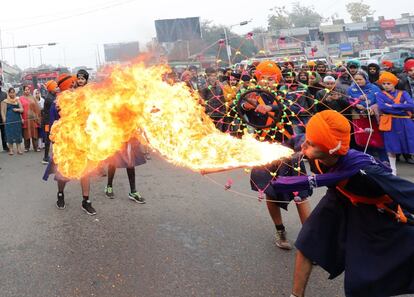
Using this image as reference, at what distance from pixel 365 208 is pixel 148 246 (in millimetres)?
2434

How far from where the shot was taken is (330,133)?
9.12 feet

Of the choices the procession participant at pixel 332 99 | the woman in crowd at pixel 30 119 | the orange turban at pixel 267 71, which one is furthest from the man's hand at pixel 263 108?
the woman in crowd at pixel 30 119

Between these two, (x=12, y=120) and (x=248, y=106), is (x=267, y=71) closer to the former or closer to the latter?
(x=248, y=106)

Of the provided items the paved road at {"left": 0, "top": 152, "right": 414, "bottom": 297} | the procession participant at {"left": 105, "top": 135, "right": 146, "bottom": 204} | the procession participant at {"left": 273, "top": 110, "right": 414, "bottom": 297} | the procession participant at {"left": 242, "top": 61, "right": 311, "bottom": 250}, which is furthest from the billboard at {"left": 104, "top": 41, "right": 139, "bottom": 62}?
the procession participant at {"left": 273, "top": 110, "right": 414, "bottom": 297}

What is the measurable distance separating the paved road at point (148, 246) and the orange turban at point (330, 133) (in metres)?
1.41

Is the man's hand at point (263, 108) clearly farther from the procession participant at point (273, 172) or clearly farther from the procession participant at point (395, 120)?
the procession participant at point (395, 120)

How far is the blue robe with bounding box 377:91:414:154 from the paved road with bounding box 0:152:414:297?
0.53 meters

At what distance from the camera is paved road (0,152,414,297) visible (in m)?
3.68

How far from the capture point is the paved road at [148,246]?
12.1ft

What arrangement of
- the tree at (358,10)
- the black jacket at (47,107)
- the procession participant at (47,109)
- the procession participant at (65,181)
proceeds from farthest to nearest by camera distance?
the tree at (358,10) < the black jacket at (47,107) < the procession participant at (47,109) < the procession participant at (65,181)

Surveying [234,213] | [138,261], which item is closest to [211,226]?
[234,213]

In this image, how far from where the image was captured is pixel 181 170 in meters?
8.12

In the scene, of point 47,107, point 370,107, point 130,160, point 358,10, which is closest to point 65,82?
point 130,160

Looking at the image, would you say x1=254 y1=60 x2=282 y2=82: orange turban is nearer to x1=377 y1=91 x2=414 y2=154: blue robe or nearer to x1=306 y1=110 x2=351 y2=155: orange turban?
x1=306 y1=110 x2=351 y2=155: orange turban
